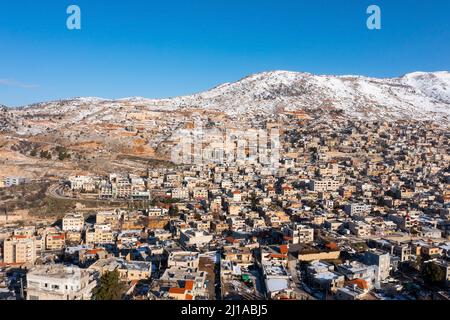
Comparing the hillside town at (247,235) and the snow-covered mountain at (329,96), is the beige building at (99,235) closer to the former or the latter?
Result: the hillside town at (247,235)

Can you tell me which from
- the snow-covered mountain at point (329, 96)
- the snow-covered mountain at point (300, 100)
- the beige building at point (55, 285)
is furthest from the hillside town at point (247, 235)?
the snow-covered mountain at point (329, 96)

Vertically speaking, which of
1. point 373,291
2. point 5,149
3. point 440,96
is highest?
point 440,96

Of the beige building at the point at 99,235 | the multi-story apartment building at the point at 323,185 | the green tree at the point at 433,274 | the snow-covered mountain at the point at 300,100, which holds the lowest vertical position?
the green tree at the point at 433,274

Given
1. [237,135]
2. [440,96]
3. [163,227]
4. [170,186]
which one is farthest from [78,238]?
[440,96]

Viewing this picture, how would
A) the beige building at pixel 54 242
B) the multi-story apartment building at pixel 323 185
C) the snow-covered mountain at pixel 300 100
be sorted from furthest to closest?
1. the snow-covered mountain at pixel 300 100
2. the multi-story apartment building at pixel 323 185
3. the beige building at pixel 54 242

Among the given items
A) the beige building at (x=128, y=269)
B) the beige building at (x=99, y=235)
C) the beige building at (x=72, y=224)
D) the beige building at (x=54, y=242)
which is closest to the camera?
the beige building at (x=128, y=269)

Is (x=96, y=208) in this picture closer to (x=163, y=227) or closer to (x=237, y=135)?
(x=163, y=227)

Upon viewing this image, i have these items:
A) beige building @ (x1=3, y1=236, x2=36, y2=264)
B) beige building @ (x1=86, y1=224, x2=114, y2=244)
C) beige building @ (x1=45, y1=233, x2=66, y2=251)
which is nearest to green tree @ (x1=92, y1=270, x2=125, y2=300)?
beige building @ (x1=3, y1=236, x2=36, y2=264)
